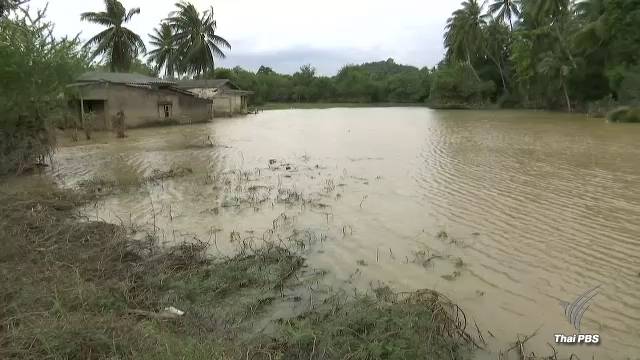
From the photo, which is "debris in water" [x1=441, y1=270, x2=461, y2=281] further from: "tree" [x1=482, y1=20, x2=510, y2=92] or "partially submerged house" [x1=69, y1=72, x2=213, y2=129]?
"tree" [x1=482, y1=20, x2=510, y2=92]

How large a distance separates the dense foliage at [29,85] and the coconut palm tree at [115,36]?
25642mm

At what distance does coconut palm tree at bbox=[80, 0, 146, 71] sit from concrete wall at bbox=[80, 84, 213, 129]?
908cm

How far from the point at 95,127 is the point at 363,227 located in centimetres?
2317

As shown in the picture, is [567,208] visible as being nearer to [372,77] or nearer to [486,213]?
[486,213]

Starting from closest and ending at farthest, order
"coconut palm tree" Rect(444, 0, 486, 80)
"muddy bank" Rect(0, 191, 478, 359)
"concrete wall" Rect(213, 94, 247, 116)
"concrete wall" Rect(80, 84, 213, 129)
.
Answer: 1. "muddy bank" Rect(0, 191, 478, 359)
2. "concrete wall" Rect(80, 84, 213, 129)
3. "concrete wall" Rect(213, 94, 247, 116)
4. "coconut palm tree" Rect(444, 0, 486, 80)

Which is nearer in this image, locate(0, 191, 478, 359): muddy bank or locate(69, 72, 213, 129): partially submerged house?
locate(0, 191, 478, 359): muddy bank

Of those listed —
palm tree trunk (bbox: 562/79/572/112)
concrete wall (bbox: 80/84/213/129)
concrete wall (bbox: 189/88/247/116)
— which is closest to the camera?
concrete wall (bbox: 80/84/213/129)

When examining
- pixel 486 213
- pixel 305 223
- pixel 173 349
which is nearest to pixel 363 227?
pixel 305 223

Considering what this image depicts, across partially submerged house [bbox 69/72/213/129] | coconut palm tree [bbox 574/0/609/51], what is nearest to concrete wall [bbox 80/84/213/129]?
partially submerged house [bbox 69/72/213/129]

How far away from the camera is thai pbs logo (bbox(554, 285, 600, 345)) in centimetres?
424

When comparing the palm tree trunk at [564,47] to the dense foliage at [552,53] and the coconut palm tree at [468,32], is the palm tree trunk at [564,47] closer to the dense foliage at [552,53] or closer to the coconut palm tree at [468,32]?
the dense foliage at [552,53]

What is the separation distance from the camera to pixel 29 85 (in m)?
12.4

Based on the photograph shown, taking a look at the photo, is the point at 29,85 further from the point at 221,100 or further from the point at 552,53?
the point at 552,53

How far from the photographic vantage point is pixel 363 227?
7867mm
